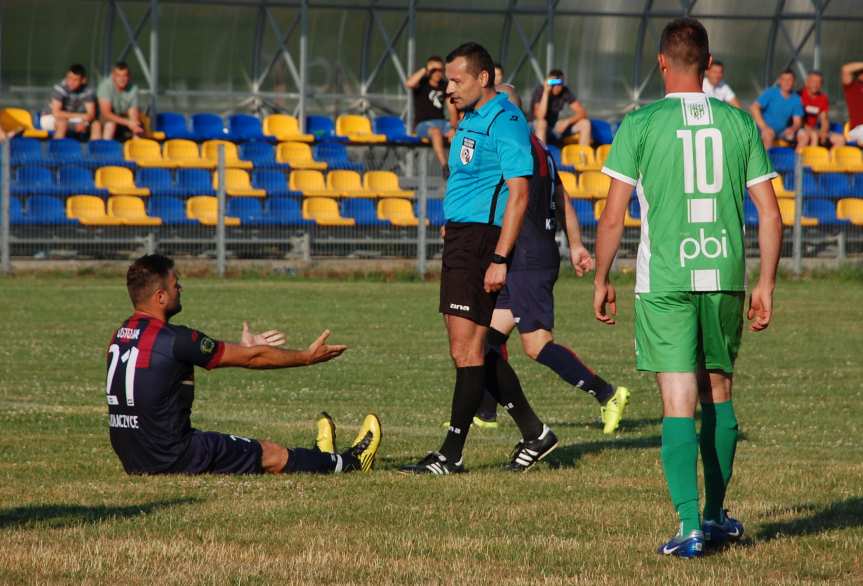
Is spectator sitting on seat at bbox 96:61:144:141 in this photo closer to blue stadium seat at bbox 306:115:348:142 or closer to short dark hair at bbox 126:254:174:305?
blue stadium seat at bbox 306:115:348:142

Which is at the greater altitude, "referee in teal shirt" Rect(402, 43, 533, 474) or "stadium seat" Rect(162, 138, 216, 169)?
"stadium seat" Rect(162, 138, 216, 169)

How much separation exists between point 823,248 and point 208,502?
67.1ft

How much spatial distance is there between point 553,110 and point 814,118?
559cm

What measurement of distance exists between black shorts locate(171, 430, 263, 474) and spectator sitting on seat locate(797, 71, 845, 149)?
71.4 ft

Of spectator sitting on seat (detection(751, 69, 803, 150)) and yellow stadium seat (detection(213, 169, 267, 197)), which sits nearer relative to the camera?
yellow stadium seat (detection(213, 169, 267, 197))

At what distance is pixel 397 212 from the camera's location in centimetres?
2431

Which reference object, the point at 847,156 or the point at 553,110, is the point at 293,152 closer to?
the point at 553,110

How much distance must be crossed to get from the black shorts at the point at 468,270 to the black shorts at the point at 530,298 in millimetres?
1952

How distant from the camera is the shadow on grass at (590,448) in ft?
28.5

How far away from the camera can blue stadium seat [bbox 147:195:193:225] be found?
23016 millimetres

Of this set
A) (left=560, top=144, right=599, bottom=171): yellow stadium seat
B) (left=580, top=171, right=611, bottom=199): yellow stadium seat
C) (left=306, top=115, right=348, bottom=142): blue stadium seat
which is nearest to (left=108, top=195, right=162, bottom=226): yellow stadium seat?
(left=306, top=115, right=348, bottom=142): blue stadium seat

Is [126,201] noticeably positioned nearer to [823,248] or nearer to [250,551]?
[823,248]

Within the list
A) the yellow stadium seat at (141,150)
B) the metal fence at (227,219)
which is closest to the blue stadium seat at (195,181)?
the metal fence at (227,219)

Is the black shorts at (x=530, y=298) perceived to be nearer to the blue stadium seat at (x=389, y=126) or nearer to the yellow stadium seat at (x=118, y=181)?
the yellow stadium seat at (x=118, y=181)
